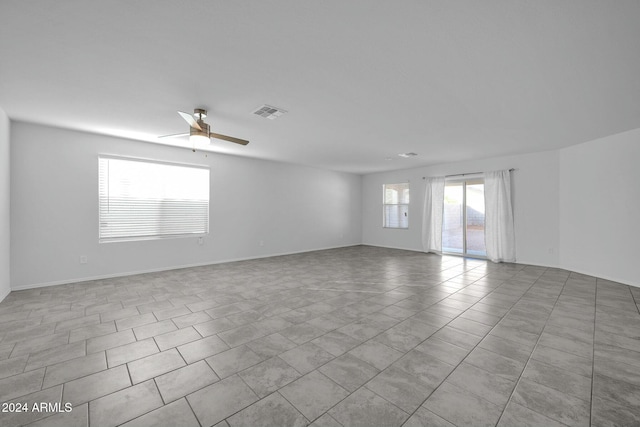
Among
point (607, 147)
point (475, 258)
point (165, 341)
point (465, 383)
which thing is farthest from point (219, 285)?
point (607, 147)

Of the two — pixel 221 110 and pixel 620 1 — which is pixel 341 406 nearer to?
pixel 620 1

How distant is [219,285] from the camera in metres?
4.20

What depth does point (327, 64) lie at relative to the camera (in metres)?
2.28

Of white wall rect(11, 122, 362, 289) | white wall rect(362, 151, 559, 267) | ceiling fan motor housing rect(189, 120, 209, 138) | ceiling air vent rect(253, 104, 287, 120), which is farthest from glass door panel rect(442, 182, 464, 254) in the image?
ceiling fan motor housing rect(189, 120, 209, 138)

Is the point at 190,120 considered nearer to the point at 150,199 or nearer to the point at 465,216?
the point at 150,199

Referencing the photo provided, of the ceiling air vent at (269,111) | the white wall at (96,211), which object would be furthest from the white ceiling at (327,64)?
the white wall at (96,211)

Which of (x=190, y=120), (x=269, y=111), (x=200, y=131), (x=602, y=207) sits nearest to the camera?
(x=190, y=120)

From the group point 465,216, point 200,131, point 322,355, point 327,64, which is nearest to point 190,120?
point 200,131

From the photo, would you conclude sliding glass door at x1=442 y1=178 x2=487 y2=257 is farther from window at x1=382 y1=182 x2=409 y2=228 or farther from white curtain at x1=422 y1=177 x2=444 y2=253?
window at x1=382 y1=182 x2=409 y2=228

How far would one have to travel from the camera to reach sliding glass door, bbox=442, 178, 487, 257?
6.66 meters

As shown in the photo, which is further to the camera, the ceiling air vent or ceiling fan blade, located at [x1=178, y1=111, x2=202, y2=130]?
the ceiling air vent

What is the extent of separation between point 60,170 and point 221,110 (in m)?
3.07

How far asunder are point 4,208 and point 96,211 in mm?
1015

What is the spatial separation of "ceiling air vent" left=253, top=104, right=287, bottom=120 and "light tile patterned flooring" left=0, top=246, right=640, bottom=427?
8.05 feet
